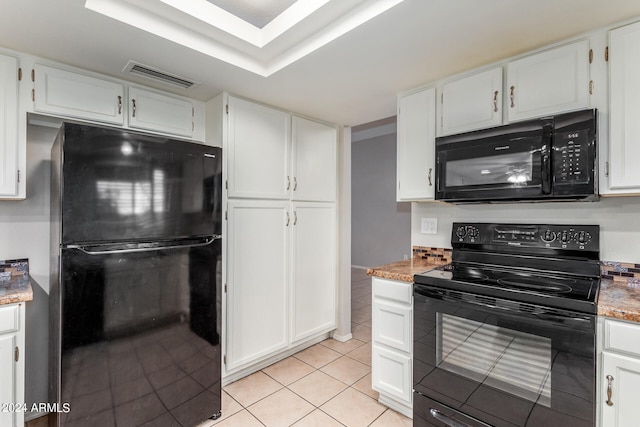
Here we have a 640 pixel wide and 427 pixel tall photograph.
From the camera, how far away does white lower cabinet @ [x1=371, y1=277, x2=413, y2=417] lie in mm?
1887

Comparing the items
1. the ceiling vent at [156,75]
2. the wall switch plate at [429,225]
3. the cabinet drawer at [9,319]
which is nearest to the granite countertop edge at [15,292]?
the cabinet drawer at [9,319]

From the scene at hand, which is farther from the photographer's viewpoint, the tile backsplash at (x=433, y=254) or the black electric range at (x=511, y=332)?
the tile backsplash at (x=433, y=254)

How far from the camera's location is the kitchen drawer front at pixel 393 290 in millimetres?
1877

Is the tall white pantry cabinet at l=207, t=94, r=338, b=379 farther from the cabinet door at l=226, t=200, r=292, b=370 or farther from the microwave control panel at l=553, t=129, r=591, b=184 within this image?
the microwave control panel at l=553, t=129, r=591, b=184

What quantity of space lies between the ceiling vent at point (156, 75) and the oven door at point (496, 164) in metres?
1.73

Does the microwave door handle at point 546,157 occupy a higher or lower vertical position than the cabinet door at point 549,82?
lower

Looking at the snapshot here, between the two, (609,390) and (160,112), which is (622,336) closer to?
(609,390)

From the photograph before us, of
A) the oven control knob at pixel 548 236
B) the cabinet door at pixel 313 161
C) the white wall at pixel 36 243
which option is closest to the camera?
the oven control knob at pixel 548 236

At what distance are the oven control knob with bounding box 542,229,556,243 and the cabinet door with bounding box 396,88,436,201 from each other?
660mm

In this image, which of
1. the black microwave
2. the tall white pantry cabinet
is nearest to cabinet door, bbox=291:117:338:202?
the tall white pantry cabinet

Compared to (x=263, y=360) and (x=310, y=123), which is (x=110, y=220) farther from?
(x=310, y=123)

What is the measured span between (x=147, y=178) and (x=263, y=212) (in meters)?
1.00

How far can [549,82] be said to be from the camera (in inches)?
64.6

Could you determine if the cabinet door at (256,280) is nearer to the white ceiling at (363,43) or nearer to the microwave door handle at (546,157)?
the white ceiling at (363,43)
